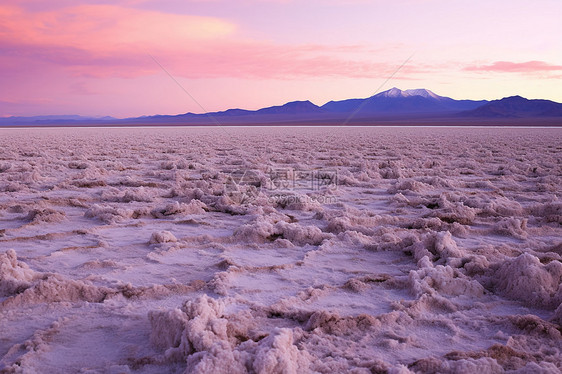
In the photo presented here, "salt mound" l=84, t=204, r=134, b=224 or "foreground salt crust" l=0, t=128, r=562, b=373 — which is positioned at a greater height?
"salt mound" l=84, t=204, r=134, b=224

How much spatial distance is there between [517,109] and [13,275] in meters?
143

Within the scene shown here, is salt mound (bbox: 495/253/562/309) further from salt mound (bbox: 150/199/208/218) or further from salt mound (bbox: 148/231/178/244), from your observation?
salt mound (bbox: 150/199/208/218)

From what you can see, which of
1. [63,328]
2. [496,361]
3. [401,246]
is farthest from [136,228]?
[496,361]

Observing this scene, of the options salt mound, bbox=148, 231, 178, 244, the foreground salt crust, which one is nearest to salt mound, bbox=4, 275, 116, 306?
the foreground salt crust

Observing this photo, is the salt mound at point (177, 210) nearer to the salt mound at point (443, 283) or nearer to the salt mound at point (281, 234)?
the salt mound at point (281, 234)

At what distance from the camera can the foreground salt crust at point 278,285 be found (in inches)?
69.7

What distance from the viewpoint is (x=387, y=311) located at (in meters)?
2.24

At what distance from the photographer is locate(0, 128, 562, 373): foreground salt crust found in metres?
1.77

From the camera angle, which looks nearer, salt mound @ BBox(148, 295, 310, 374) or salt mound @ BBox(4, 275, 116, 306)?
salt mound @ BBox(148, 295, 310, 374)

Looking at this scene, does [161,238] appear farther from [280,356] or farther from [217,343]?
[280,356]

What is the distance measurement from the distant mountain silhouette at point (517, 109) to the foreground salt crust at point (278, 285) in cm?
11912

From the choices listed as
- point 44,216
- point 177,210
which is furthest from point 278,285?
point 44,216

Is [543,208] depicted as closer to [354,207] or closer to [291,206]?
[354,207]

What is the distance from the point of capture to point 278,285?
2549 mm
